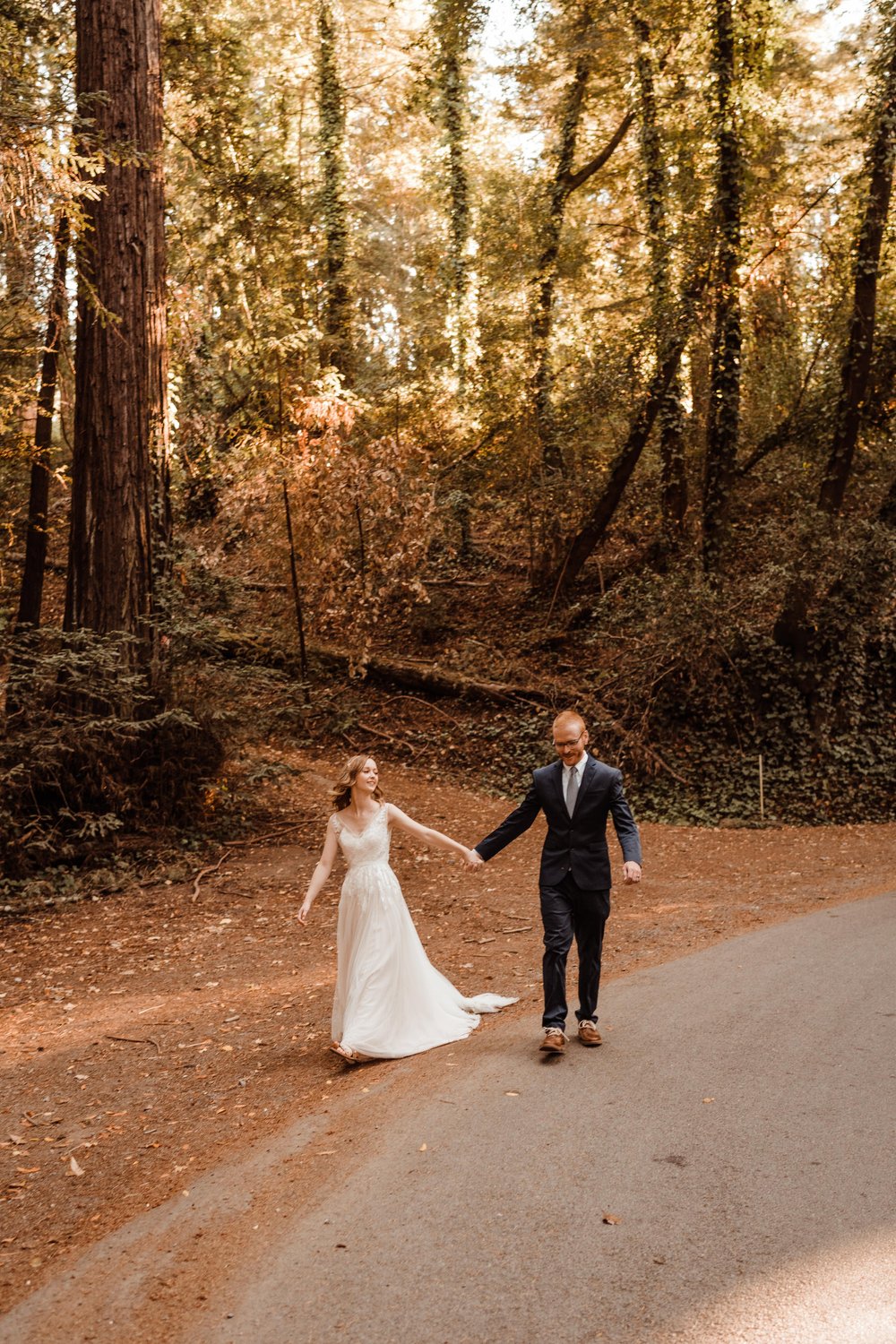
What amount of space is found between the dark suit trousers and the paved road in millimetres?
286

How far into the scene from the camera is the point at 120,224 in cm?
1265

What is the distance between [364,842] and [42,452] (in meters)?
11.5

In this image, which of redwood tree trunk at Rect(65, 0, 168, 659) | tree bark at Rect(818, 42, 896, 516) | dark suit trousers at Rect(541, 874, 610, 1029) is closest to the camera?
dark suit trousers at Rect(541, 874, 610, 1029)

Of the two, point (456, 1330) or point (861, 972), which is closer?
point (456, 1330)

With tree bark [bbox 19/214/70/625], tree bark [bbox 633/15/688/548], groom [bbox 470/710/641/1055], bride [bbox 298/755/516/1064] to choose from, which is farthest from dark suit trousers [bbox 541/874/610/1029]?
tree bark [bbox 633/15/688/548]

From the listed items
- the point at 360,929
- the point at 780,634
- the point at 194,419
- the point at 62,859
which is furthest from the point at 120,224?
the point at 780,634

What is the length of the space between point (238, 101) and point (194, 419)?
16.6 feet

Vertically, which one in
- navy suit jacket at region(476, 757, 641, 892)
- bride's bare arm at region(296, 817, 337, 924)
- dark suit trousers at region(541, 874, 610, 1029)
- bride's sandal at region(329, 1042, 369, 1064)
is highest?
navy suit jacket at region(476, 757, 641, 892)

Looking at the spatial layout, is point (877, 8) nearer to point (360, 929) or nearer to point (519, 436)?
point (519, 436)

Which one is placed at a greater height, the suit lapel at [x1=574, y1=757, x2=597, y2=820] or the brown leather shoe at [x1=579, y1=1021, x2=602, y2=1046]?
the suit lapel at [x1=574, y1=757, x2=597, y2=820]

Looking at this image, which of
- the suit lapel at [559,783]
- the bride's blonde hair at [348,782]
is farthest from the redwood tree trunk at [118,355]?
the suit lapel at [559,783]

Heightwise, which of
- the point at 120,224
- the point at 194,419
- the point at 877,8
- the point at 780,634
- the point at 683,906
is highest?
the point at 877,8

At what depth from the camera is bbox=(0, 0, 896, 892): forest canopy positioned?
12664 millimetres

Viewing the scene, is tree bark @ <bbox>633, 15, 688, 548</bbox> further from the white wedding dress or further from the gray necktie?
the white wedding dress
